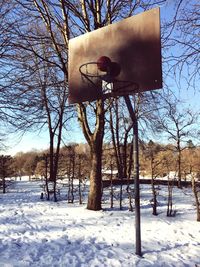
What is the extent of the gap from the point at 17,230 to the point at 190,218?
469 cm

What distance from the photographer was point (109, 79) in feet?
20.4

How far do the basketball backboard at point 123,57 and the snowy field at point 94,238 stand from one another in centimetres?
302

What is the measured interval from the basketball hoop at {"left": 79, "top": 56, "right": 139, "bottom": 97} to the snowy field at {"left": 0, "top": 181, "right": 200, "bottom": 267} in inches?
121

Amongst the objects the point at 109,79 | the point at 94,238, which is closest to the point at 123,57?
the point at 109,79

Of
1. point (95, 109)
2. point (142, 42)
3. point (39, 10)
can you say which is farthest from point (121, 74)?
point (39, 10)

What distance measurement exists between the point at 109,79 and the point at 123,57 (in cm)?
50

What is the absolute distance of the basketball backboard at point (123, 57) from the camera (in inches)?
228

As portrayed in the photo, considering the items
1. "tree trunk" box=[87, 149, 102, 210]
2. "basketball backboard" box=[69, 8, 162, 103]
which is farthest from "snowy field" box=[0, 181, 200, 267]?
"basketball backboard" box=[69, 8, 162, 103]

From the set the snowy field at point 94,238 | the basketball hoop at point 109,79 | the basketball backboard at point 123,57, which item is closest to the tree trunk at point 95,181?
the snowy field at point 94,238

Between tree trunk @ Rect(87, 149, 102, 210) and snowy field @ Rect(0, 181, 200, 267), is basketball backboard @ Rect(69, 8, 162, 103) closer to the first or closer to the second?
snowy field @ Rect(0, 181, 200, 267)

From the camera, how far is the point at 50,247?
624cm

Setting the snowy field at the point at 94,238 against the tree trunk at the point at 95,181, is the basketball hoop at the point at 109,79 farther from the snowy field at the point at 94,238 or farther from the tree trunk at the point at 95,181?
the tree trunk at the point at 95,181

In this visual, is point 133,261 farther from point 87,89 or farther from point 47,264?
point 87,89

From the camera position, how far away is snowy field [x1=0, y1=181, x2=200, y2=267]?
552 cm
